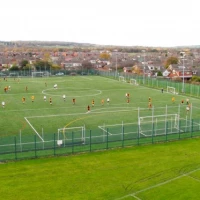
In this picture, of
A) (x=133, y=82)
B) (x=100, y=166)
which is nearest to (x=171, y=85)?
(x=133, y=82)

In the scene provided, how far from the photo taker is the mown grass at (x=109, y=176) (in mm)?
20578

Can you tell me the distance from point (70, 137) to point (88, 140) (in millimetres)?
2110

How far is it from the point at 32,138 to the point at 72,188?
10309 mm

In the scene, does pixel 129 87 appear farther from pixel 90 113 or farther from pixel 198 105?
pixel 90 113

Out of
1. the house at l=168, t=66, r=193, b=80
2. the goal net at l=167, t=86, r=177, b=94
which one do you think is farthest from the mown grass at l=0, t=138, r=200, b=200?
the house at l=168, t=66, r=193, b=80

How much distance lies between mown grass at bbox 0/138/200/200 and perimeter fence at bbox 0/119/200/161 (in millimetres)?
1294

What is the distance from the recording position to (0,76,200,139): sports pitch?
37.9m

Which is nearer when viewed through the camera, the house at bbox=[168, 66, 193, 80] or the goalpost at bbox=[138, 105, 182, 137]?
the goalpost at bbox=[138, 105, 182, 137]

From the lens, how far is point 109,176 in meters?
23.3

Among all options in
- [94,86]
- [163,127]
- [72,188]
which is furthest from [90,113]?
[94,86]

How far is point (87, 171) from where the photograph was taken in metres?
24.2

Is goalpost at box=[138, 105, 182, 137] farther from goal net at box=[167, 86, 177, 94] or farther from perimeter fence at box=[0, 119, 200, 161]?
goal net at box=[167, 86, 177, 94]

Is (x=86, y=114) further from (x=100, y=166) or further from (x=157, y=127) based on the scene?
(x=100, y=166)

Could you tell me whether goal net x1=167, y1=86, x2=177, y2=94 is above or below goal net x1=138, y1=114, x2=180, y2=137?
above
